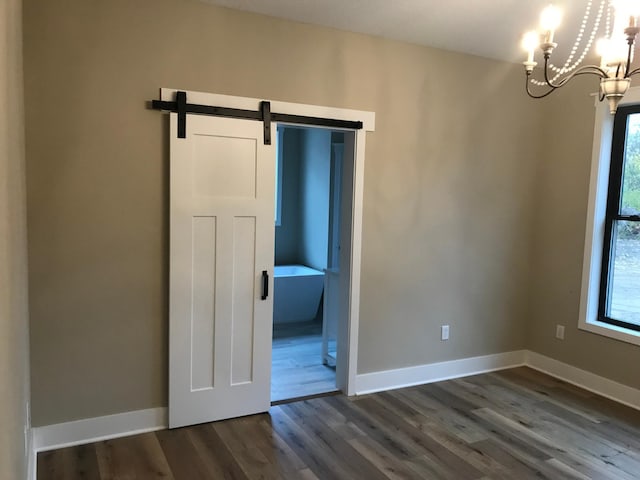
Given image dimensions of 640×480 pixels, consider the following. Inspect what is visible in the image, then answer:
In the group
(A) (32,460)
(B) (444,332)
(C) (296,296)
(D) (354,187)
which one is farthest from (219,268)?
(C) (296,296)

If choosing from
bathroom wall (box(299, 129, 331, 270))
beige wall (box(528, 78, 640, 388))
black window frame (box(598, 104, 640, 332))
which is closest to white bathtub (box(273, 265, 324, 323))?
bathroom wall (box(299, 129, 331, 270))

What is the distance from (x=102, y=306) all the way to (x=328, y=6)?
2.30 metres

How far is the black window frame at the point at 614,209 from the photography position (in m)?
3.99

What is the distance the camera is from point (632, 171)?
13.0 ft

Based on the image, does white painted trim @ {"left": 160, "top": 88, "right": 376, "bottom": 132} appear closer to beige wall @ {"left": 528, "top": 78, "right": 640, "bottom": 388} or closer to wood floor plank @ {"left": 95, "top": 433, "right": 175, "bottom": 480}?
beige wall @ {"left": 528, "top": 78, "right": 640, "bottom": 388}

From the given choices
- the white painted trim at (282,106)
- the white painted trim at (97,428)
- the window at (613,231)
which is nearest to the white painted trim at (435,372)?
the window at (613,231)

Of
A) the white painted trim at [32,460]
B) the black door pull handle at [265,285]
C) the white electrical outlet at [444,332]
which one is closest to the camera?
the white painted trim at [32,460]

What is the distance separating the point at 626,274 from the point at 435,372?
169 centimetres

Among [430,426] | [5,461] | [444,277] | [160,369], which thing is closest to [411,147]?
[444,277]

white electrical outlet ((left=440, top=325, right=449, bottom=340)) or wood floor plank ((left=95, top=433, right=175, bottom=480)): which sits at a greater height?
white electrical outlet ((left=440, top=325, right=449, bottom=340))

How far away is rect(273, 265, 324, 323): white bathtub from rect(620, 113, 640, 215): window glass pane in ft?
10.4

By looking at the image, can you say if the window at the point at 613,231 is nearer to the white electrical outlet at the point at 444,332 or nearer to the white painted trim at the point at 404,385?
the white painted trim at the point at 404,385

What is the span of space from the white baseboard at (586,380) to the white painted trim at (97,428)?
3242 millimetres

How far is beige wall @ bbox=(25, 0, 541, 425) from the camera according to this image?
2844 mm
